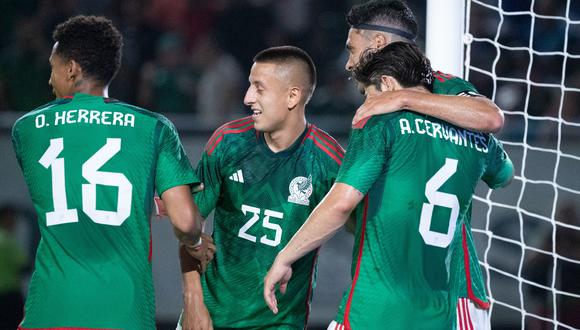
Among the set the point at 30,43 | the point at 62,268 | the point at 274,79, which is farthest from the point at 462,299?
the point at 30,43

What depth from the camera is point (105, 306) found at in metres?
3.49

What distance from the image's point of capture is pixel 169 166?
3.56 meters

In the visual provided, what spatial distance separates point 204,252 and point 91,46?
103cm

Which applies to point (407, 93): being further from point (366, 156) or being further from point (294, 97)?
point (294, 97)

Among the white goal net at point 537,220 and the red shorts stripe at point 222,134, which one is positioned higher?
the red shorts stripe at point 222,134

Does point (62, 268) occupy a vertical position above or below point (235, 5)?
below

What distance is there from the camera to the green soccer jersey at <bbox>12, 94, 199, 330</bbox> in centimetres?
348

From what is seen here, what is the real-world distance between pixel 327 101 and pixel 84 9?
288 cm

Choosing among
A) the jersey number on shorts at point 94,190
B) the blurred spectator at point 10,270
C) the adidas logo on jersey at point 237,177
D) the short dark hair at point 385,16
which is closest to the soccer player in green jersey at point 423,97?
the short dark hair at point 385,16

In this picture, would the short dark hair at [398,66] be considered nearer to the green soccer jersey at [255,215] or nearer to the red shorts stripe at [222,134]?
the green soccer jersey at [255,215]

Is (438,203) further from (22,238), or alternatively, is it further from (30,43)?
(30,43)

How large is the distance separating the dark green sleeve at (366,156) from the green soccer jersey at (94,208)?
27.4 inches

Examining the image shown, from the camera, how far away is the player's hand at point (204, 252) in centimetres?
390

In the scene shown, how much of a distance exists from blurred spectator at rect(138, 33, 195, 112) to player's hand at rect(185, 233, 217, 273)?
497 cm
